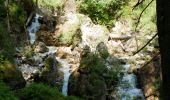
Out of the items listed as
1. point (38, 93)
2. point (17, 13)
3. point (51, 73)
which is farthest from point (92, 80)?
point (17, 13)

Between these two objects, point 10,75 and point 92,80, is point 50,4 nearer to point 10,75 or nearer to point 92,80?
point 92,80

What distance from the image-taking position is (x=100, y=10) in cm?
2317

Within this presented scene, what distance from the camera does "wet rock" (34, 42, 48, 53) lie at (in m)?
17.8

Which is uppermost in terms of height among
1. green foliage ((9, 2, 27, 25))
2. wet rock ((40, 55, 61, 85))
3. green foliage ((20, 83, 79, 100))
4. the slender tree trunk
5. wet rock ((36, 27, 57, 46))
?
green foliage ((9, 2, 27, 25))

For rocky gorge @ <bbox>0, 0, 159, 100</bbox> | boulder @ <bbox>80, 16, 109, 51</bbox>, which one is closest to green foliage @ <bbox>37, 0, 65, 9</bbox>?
rocky gorge @ <bbox>0, 0, 159, 100</bbox>

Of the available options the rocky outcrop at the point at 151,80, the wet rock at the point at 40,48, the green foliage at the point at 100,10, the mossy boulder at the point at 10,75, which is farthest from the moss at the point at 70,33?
the mossy boulder at the point at 10,75

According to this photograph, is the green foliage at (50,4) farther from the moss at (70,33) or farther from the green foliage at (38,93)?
the green foliage at (38,93)

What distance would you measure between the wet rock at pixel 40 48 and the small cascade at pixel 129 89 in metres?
4.07

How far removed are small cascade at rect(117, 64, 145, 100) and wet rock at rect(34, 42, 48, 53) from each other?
407cm

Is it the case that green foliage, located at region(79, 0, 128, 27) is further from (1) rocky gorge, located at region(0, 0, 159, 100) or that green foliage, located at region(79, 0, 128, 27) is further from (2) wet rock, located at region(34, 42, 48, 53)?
(2) wet rock, located at region(34, 42, 48, 53)

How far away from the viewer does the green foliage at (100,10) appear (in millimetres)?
23109

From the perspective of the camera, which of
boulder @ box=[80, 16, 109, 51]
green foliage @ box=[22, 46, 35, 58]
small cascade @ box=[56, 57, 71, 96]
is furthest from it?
boulder @ box=[80, 16, 109, 51]

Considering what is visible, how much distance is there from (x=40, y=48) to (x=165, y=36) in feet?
52.3

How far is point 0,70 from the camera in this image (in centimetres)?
1209
